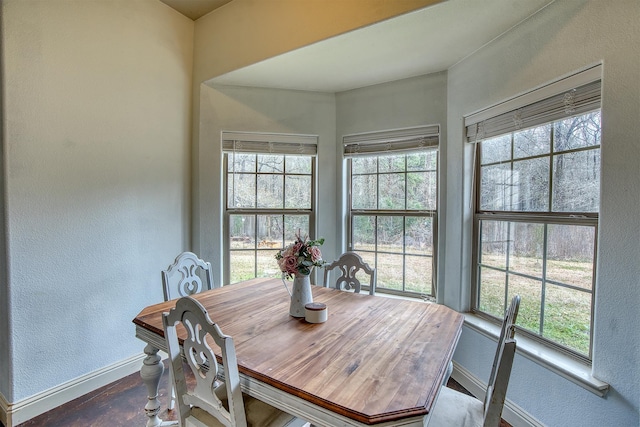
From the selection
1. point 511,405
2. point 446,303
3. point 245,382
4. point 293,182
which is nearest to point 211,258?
point 293,182

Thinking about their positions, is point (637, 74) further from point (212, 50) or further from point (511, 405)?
point (212, 50)

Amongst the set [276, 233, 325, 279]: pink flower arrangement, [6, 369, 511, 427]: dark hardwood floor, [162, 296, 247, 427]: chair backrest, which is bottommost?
[6, 369, 511, 427]: dark hardwood floor

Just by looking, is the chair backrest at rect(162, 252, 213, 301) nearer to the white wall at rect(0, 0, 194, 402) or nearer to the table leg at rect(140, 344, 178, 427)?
the table leg at rect(140, 344, 178, 427)

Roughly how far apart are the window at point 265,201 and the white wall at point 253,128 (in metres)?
0.10

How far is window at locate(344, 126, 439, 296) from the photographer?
2.56m

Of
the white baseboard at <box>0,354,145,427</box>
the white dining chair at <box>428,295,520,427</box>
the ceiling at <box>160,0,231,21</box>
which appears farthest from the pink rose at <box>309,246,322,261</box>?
the ceiling at <box>160,0,231,21</box>

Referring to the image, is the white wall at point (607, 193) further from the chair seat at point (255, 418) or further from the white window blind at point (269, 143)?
the white window blind at point (269, 143)

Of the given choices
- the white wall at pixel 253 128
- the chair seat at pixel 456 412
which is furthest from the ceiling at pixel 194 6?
the chair seat at pixel 456 412

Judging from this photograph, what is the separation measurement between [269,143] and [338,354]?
208cm

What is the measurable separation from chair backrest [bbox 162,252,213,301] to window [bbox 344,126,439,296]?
1.35m

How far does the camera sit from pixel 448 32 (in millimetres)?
1898

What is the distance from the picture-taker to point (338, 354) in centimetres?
119

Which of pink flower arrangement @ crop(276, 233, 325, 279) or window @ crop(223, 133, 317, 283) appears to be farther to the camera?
window @ crop(223, 133, 317, 283)

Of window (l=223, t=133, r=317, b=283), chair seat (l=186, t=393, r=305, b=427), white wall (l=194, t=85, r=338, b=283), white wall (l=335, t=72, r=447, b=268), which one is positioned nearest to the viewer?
chair seat (l=186, t=393, r=305, b=427)
